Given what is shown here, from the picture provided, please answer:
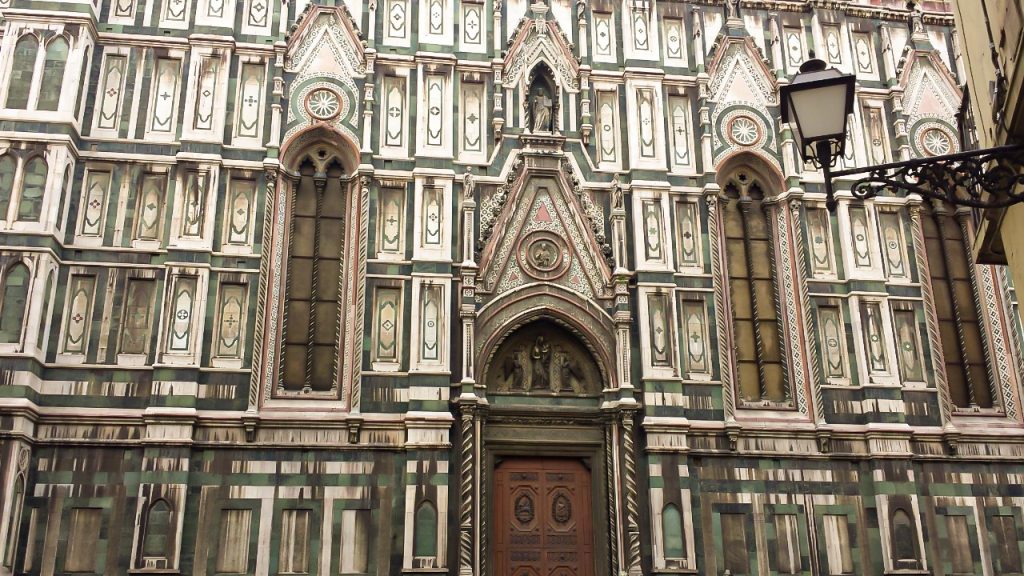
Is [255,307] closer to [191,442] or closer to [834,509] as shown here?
[191,442]

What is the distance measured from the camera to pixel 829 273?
17.4m

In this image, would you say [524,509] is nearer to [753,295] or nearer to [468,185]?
[468,185]

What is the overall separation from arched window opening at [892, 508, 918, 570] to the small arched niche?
538 centimetres

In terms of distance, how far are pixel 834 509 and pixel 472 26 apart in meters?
10.7

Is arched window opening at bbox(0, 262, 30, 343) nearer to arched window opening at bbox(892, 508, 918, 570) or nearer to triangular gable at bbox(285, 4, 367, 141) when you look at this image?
triangular gable at bbox(285, 4, 367, 141)

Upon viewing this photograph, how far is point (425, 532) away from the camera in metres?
14.8

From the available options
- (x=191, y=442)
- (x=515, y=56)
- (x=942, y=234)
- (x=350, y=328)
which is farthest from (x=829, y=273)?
(x=191, y=442)

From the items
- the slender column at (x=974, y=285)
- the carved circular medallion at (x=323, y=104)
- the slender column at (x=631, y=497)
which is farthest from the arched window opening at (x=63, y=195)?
the slender column at (x=974, y=285)

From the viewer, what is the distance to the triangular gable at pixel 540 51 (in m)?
17.9

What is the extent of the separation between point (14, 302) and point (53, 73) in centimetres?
403

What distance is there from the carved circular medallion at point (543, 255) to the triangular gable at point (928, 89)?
756 centimetres

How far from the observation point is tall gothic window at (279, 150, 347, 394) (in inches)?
625

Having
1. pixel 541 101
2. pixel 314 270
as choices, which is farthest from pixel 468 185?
pixel 314 270

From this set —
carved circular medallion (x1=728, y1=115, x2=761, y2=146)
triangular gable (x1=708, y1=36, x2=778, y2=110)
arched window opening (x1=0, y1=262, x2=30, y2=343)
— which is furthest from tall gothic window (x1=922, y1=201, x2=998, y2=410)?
arched window opening (x1=0, y1=262, x2=30, y2=343)
